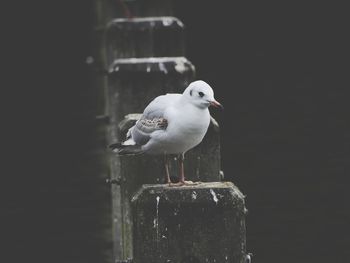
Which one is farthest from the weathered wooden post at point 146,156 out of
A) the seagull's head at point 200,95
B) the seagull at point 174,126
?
the seagull's head at point 200,95

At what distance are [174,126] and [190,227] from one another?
2.63 feet

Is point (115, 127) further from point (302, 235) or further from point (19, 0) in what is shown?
point (19, 0)

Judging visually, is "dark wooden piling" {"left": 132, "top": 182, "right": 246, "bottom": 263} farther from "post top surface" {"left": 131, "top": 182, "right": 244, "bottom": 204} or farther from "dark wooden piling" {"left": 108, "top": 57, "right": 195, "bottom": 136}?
"dark wooden piling" {"left": 108, "top": 57, "right": 195, "bottom": 136}

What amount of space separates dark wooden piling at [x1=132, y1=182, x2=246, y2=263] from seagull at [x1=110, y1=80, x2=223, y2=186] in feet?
1.81

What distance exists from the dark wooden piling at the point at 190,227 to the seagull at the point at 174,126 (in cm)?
55

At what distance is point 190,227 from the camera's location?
4.13 meters

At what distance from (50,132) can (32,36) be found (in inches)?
233

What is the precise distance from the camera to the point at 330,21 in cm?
2006

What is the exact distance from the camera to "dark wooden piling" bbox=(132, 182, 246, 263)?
4.12 metres

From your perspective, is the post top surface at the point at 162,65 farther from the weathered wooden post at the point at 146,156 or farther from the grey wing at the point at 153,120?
the grey wing at the point at 153,120

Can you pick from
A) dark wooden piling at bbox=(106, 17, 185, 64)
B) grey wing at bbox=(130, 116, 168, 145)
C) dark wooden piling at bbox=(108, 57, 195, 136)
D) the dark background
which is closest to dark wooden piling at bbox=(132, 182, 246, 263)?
grey wing at bbox=(130, 116, 168, 145)

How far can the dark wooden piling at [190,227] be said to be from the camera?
412 cm

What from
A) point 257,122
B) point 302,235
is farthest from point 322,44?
point 302,235

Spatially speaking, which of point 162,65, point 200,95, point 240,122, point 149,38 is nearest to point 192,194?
point 200,95
